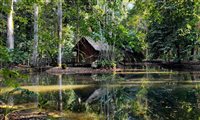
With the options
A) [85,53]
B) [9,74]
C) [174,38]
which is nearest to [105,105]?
[9,74]

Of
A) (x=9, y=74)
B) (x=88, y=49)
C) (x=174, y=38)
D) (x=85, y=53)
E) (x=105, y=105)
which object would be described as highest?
(x=174, y=38)

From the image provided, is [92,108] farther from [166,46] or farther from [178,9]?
[166,46]

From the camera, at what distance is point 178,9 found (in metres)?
10.3

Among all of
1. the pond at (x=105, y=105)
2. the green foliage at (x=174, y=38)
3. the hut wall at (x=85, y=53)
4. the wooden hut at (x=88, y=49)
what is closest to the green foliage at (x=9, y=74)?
the pond at (x=105, y=105)

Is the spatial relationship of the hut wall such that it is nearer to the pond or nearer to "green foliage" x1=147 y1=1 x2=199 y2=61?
"green foliage" x1=147 y1=1 x2=199 y2=61

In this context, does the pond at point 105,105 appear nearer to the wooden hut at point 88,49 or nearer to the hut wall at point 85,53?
the wooden hut at point 88,49

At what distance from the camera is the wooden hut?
43469 mm

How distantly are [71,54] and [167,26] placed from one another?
14.4 m

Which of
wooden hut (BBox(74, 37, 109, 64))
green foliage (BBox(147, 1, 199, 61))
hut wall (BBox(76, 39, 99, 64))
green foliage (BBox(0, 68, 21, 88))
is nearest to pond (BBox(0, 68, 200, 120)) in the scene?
green foliage (BBox(0, 68, 21, 88))

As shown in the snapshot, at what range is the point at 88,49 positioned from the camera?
148 ft

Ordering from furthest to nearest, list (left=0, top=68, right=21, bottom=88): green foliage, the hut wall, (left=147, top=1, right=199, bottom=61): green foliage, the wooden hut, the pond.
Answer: the hut wall → the wooden hut → (left=147, top=1, right=199, bottom=61): green foliage → the pond → (left=0, top=68, right=21, bottom=88): green foliage

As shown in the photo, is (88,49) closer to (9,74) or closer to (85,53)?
(85,53)

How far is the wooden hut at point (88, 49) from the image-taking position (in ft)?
143

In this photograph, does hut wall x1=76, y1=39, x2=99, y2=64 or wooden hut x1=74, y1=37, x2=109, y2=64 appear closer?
wooden hut x1=74, y1=37, x2=109, y2=64
